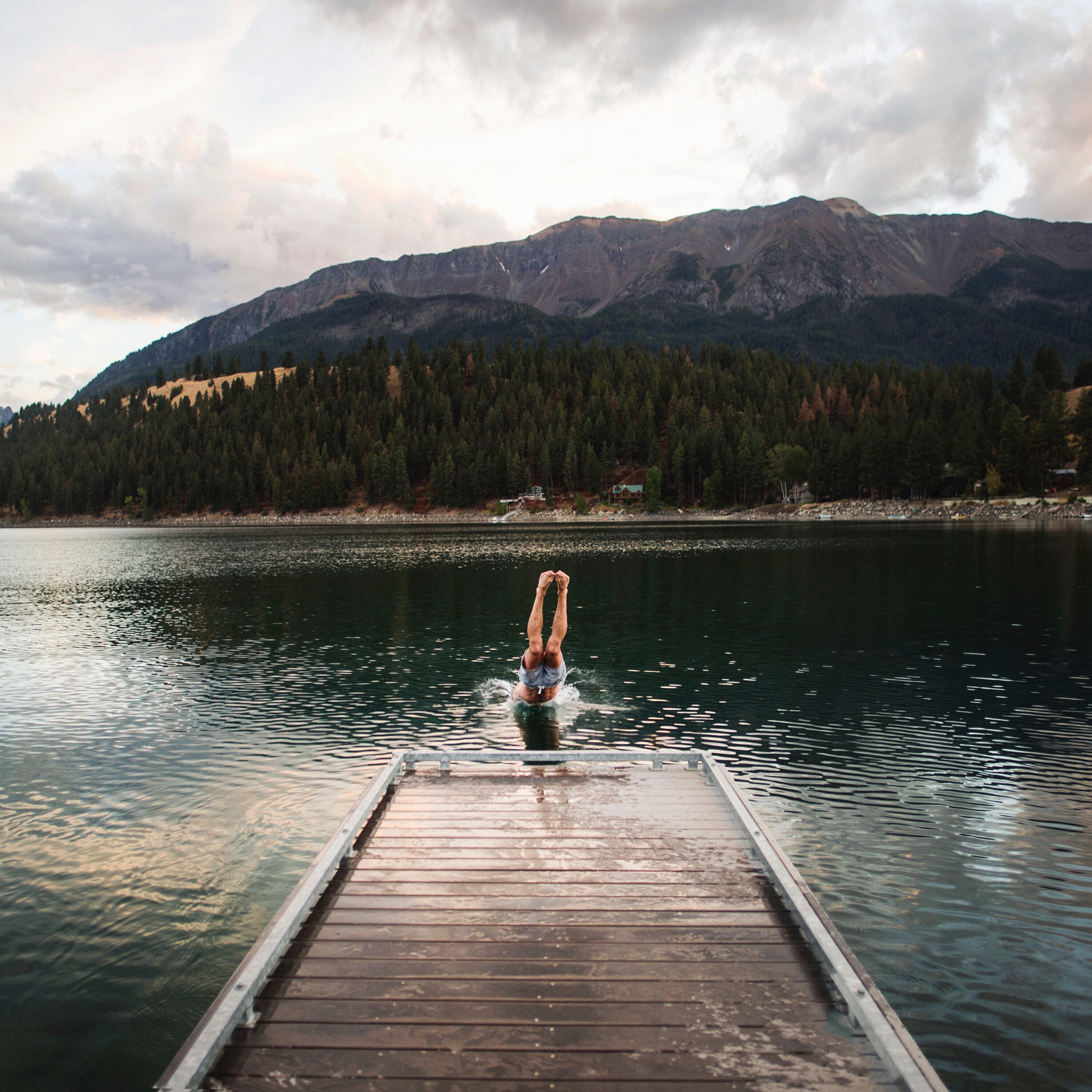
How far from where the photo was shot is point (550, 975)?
21.6 ft

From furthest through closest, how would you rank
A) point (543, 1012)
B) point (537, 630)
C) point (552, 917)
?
point (537, 630)
point (552, 917)
point (543, 1012)

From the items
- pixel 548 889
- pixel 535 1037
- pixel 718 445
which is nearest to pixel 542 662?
pixel 548 889

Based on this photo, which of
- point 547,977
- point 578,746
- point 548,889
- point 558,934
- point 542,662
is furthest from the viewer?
point 542,662

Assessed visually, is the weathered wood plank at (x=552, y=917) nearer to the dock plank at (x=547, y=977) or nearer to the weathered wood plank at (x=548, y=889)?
the dock plank at (x=547, y=977)

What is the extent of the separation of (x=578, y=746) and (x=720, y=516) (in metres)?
153

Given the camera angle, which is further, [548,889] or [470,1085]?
[548,889]

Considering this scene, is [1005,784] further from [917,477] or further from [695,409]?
[695,409]

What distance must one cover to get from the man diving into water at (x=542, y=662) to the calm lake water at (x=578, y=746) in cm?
104

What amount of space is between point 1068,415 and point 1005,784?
148819 mm

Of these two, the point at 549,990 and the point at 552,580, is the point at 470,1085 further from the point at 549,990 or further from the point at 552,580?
the point at 552,580

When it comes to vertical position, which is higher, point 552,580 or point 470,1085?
point 552,580

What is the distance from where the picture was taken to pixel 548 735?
59.7ft

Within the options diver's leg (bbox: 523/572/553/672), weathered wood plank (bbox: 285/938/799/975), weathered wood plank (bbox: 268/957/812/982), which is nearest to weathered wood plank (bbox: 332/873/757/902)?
weathered wood plank (bbox: 285/938/799/975)

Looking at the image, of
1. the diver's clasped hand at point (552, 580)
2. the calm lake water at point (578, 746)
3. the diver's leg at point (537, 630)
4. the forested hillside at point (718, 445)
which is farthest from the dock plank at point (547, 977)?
the forested hillside at point (718, 445)
